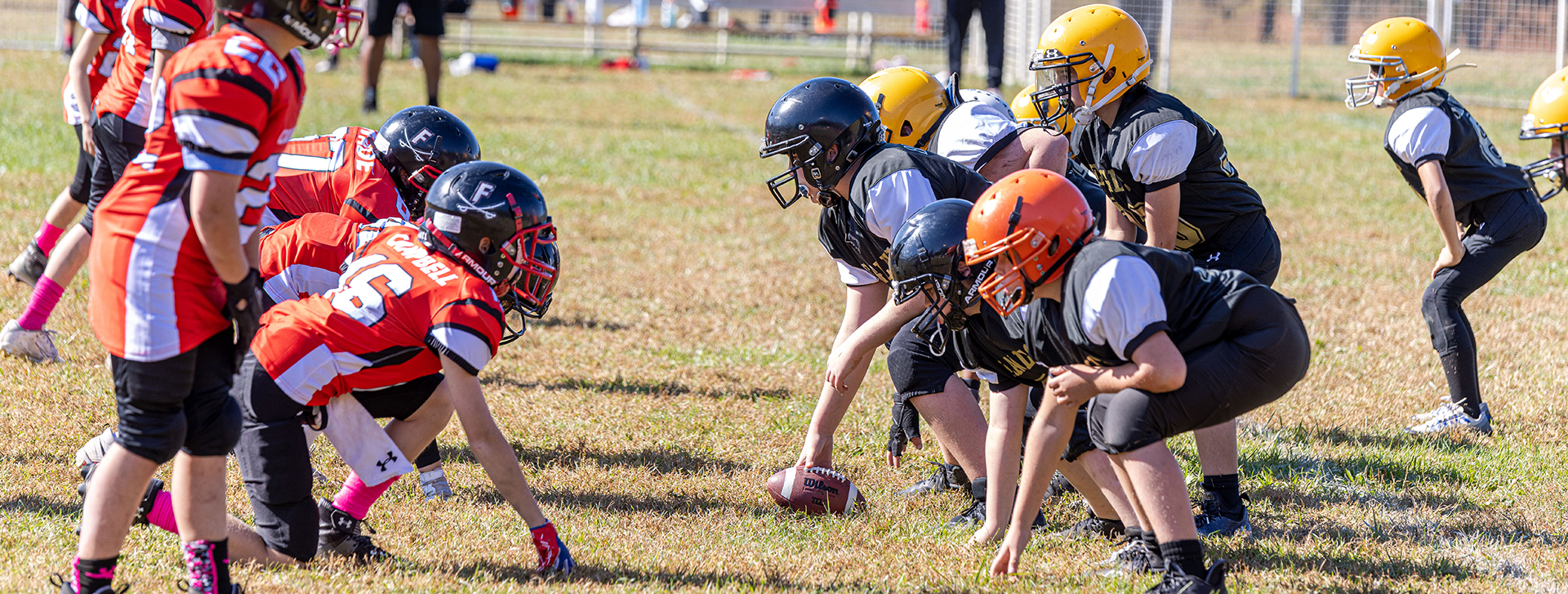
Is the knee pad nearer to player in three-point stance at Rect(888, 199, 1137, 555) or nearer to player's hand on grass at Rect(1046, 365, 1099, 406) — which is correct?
player in three-point stance at Rect(888, 199, 1137, 555)

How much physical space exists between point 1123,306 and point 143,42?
4.11 meters

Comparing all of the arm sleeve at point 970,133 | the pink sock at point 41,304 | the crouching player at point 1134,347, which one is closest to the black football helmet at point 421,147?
the arm sleeve at point 970,133

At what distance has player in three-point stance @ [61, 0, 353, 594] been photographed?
2920 mm

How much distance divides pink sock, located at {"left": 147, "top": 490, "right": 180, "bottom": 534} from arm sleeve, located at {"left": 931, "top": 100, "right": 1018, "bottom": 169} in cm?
289

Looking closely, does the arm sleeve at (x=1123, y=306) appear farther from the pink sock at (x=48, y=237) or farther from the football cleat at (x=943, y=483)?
the pink sock at (x=48, y=237)

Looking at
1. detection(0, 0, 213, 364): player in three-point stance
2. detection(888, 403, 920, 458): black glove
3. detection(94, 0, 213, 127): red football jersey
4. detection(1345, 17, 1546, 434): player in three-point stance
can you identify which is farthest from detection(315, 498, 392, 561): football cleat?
detection(1345, 17, 1546, 434): player in three-point stance

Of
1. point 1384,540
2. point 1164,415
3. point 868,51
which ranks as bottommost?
point 1384,540

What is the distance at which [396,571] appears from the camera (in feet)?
12.6

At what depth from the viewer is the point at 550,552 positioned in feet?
12.4

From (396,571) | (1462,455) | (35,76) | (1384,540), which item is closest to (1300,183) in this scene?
(1462,455)

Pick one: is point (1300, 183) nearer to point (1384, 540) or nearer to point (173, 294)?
point (1384, 540)

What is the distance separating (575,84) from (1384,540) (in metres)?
15.1

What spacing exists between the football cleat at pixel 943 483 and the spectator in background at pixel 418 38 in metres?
8.94

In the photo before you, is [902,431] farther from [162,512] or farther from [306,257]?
[162,512]
